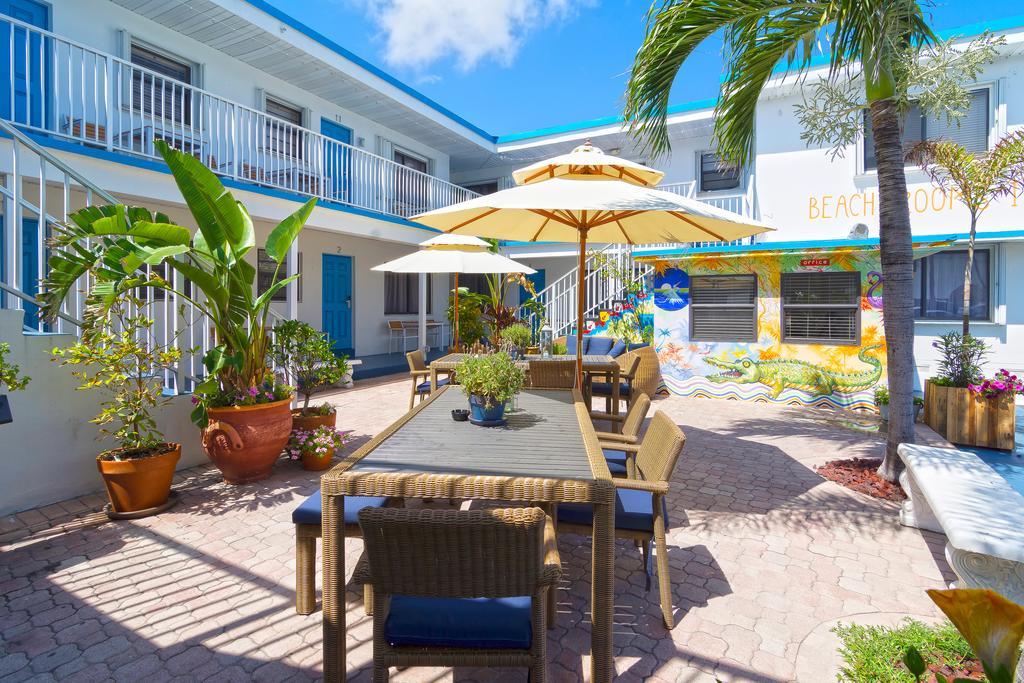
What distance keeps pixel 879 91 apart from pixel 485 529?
5658mm

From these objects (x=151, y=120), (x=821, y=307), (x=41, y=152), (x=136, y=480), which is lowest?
(x=136, y=480)

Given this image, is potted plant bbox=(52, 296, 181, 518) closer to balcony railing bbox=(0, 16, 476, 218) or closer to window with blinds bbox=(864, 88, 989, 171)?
balcony railing bbox=(0, 16, 476, 218)

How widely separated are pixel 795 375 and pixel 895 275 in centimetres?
463

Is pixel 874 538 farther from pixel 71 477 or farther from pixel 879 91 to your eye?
pixel 71 477

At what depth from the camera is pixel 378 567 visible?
1.91m

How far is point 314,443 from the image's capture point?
17.8 feet

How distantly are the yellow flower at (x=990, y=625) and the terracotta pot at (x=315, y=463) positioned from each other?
541 cm

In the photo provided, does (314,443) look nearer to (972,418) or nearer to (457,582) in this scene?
(457,582)

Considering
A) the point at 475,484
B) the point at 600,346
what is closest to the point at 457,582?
the point at 475,484

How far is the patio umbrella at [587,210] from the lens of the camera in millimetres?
3795

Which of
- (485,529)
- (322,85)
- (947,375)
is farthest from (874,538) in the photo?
(322,85)

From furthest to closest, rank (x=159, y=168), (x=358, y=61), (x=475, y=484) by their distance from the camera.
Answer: (x=358, y=61) → (x=159, y=168) → (x=475, y=484)

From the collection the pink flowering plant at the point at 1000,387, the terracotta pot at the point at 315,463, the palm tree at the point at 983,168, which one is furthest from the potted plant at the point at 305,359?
the palm tree at the point at 983,168

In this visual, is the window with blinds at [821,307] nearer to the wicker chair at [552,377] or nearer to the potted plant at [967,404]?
the potted plant at [967,404]
